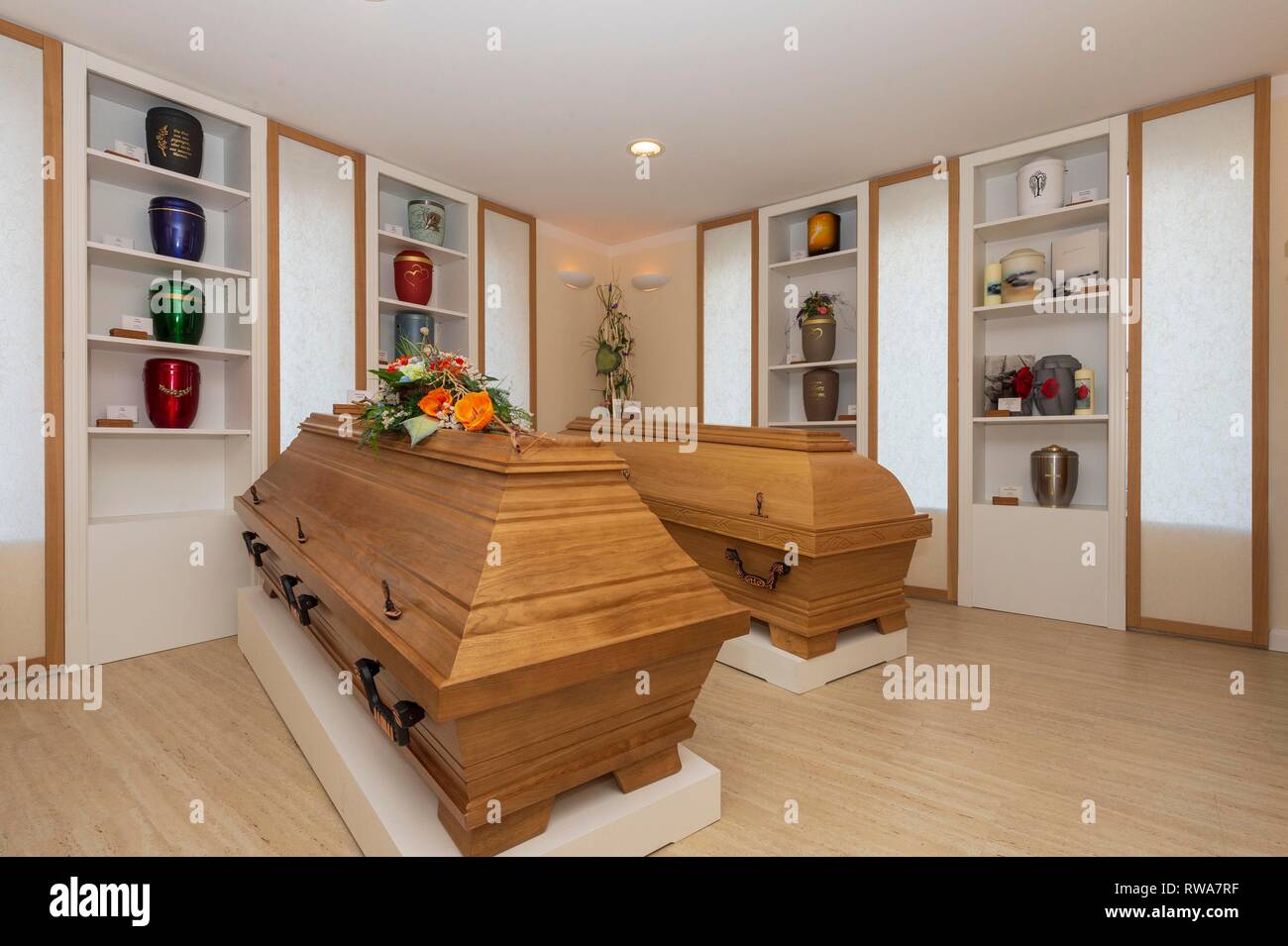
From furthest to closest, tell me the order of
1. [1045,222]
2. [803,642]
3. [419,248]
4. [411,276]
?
[419,248] < [411,276] < [1045,222] < [803,642]

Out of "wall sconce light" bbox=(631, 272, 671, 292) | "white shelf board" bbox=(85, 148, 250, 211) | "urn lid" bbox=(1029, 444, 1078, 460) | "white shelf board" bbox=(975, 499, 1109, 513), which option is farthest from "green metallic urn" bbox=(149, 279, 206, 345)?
"urn lid" bbox=(1029, 444, 1078, 460)

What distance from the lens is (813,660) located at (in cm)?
255

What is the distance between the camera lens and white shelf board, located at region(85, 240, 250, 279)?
298cm

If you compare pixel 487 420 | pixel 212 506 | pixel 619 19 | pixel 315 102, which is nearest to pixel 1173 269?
pixel 619 19

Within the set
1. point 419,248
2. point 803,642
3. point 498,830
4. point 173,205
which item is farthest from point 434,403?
point 419,248

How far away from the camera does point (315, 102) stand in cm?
334

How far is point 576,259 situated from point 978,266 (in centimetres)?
315

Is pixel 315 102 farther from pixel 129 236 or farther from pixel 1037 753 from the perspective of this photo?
pixel 1037 753

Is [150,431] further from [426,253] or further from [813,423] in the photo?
[813,423]

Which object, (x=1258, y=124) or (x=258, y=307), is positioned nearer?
(x=1258, y=124)

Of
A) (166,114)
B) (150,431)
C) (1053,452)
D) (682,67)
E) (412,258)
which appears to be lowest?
(1053,452)

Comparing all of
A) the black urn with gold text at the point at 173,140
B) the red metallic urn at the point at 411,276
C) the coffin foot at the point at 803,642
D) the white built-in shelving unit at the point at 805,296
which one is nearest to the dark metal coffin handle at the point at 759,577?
the coffin foot at the point at 803,642

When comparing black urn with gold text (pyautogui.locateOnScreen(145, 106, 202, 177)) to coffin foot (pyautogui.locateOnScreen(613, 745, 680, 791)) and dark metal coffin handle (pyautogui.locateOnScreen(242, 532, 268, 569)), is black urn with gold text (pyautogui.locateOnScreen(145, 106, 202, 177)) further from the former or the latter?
coffin foot (pyautogui.locateOnScreen(613, 745, 680, 791))

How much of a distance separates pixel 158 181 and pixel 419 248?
148cm
